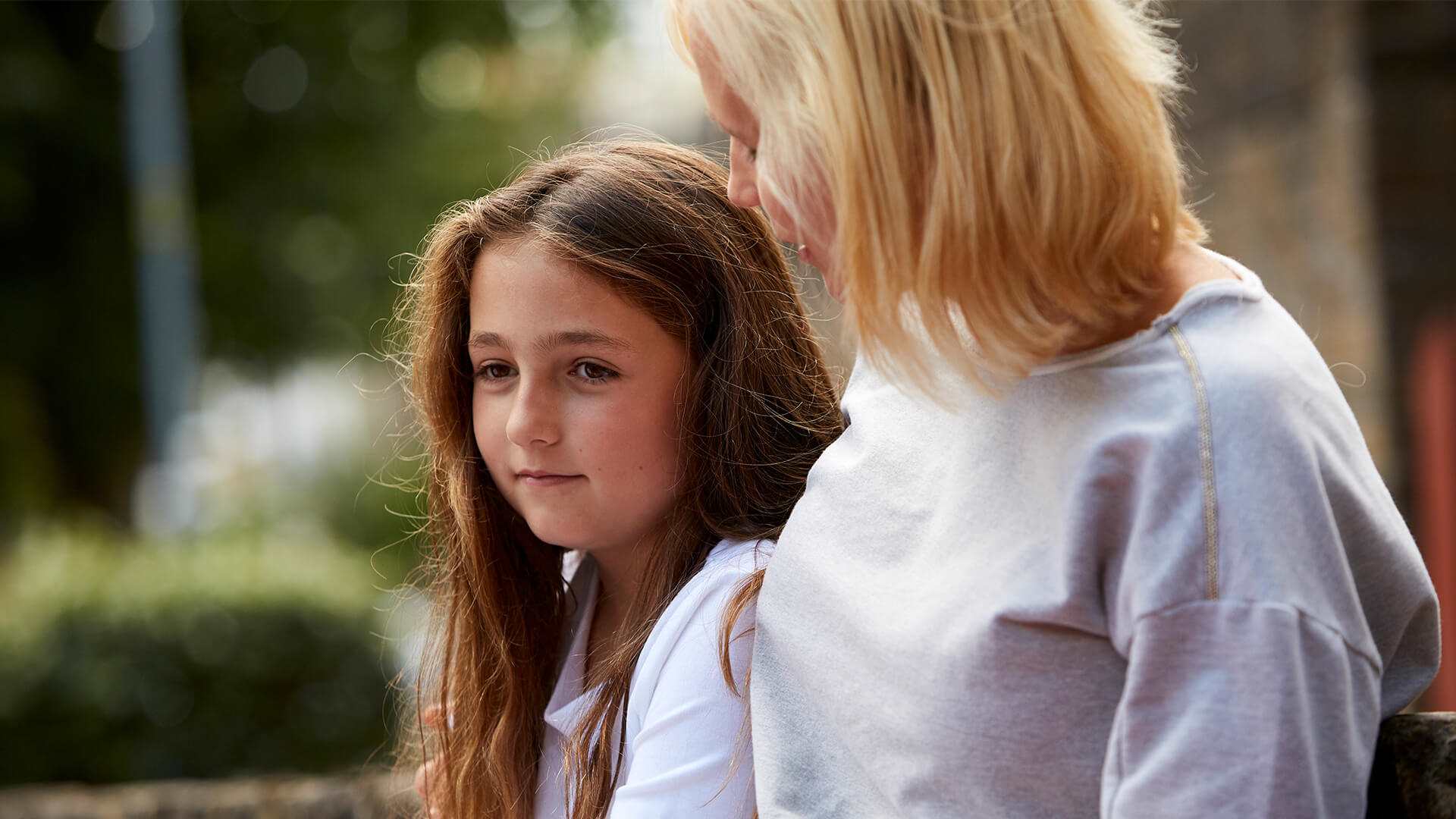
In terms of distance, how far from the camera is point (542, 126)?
18484 millimetres

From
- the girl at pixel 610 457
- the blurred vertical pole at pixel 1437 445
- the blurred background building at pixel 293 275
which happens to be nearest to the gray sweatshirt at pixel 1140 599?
the girl at pixel 610 457

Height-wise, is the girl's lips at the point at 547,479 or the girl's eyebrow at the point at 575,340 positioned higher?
the girl's eyebrow at the point at 575,340

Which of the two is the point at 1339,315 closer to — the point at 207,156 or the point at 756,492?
the point at 756,492

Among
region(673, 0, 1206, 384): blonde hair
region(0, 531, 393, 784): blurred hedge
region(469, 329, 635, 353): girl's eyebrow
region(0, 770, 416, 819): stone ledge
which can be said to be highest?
region(673, 0, 1206, 384): blonde hair

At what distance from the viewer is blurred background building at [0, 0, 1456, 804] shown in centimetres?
399

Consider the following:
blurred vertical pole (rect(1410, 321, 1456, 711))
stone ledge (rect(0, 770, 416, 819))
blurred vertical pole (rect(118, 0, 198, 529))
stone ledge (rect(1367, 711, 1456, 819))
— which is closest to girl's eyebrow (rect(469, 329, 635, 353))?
stone ledge (rect(1367, 711, 1456, 819))

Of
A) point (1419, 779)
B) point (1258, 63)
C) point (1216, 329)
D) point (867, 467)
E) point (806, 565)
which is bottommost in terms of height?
point (1419, 779)

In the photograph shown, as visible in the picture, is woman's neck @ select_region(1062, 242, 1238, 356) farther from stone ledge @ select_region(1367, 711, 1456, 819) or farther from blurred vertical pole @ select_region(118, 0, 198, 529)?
blurred vertical pole @ select_region(118, 0, 198, 529)

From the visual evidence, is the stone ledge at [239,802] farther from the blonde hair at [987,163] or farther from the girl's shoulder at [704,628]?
the blonde hair at [987,163]

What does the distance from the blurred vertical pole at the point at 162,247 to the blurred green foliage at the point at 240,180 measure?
1.15 meters

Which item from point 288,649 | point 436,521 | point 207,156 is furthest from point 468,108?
point 436,521

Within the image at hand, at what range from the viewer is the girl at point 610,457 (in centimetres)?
199

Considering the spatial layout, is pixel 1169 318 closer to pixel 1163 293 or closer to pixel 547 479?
pixel 1163 293

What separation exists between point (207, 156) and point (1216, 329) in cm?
1419
